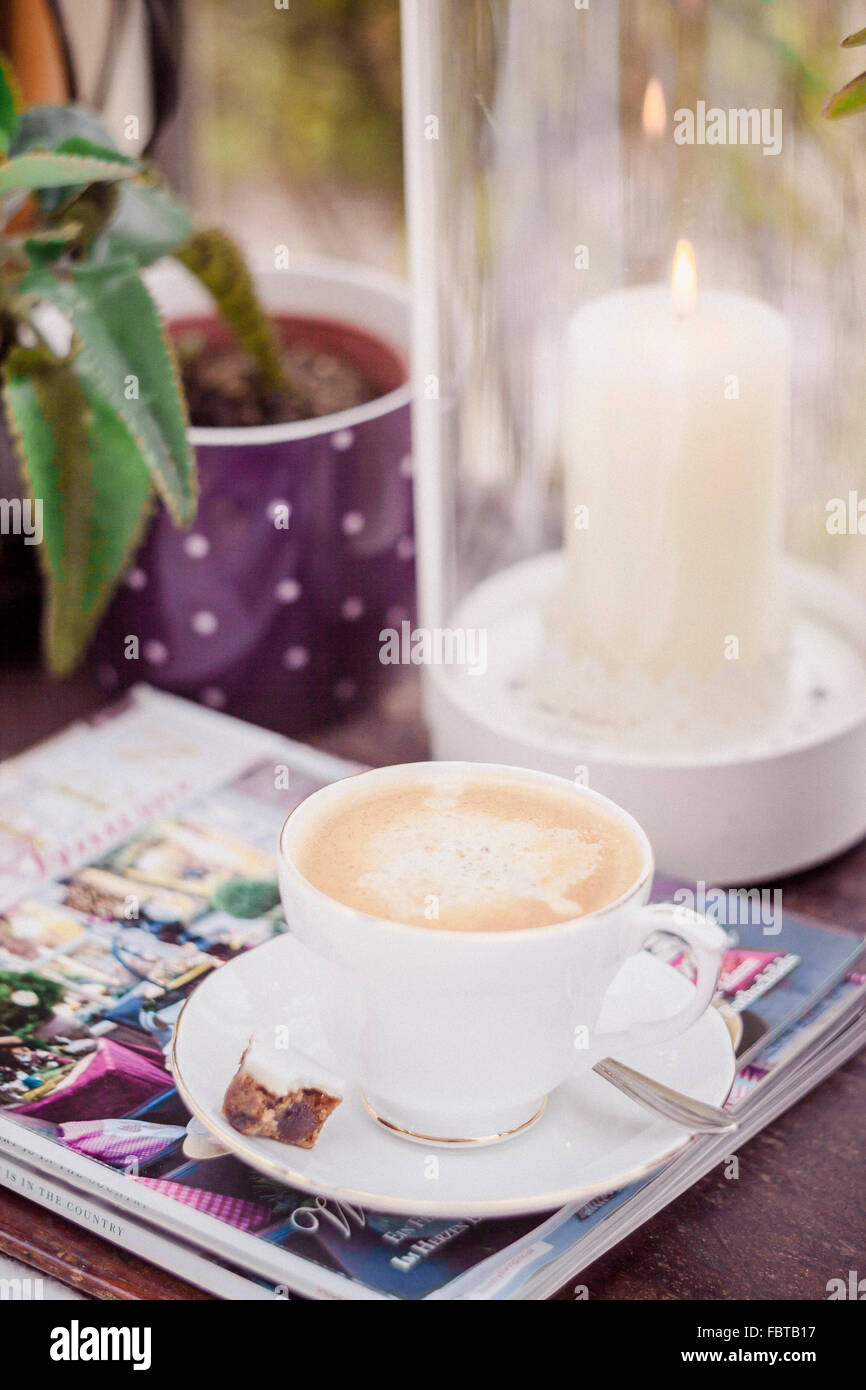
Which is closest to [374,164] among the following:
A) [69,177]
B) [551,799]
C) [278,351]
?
[278,351]

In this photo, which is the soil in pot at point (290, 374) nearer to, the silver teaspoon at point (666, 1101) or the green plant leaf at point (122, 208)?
the green plant leaf at point (122, 208)

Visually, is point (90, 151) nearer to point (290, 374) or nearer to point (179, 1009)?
point (290, 374)

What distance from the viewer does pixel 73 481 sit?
1.58 feet

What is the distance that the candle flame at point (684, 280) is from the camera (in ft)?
1.52

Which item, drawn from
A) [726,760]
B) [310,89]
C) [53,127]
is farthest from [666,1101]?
[310,89]

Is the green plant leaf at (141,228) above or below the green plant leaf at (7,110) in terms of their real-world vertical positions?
below

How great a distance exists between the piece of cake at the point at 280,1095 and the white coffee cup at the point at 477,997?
11 mm

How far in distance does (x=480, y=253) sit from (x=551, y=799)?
9.4 inches

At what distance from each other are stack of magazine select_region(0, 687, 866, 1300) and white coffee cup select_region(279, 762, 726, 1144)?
3 cm

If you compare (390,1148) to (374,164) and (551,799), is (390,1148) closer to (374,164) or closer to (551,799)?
(551,799)

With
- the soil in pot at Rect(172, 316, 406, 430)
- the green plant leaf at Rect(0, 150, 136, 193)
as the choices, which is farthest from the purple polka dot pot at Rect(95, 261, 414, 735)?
the green plant leaf at Rect(0, 150, 136, 193)

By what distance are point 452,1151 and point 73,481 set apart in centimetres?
25

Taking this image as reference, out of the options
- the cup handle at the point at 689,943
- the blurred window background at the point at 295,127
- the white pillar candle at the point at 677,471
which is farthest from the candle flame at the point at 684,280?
the blurred window background at the point at 295,127

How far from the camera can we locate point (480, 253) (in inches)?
20.8
